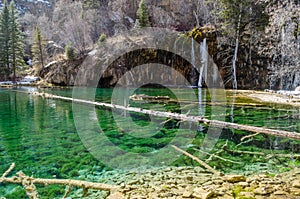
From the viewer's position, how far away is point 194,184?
3818 millimetres

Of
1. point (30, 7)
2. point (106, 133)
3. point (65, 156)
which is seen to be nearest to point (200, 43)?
point (106, 133)

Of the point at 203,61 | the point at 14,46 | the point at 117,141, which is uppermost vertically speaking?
the point at 14,46

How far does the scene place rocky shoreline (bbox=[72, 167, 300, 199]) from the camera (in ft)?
11.0

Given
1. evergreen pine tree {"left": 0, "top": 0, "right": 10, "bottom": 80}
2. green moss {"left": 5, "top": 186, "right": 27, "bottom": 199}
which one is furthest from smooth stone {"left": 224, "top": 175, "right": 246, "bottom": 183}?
evergreen pine tree {"left": 0, "top": 0, "right": 10, "bottom": 80}

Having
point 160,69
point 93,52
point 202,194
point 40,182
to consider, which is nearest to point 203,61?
point 160,69

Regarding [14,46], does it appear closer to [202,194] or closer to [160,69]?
[160,69]

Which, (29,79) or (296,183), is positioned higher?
(29,79)

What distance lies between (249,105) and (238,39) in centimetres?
1430

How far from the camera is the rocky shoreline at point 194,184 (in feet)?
11.0

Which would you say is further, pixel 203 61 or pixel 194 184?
pixel 203 61

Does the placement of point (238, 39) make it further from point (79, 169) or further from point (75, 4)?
point (75, 4)

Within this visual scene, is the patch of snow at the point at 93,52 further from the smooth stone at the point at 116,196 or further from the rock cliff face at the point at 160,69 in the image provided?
the smooth stone at the point at 116,196

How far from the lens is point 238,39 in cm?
2347

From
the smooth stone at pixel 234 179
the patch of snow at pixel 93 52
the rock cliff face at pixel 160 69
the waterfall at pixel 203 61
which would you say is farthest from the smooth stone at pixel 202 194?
the patch of snow at pixel 93 52
